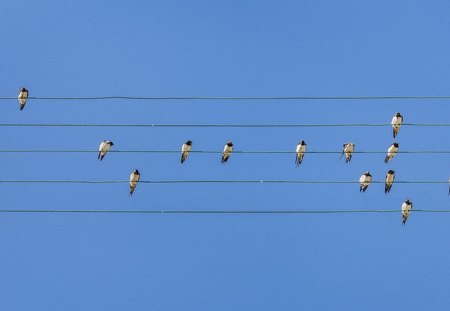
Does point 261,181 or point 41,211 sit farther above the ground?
point 261,181

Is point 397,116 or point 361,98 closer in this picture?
point 361,98

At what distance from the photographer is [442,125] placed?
A: 43.0 feet

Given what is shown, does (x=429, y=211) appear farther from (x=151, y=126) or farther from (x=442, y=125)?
(x=151, y=126)

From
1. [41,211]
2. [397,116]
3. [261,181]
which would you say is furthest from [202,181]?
[397,116]

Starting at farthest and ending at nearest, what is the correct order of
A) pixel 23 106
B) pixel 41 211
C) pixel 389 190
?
pixel 23 106, pixel 389 190, pixel 41 211

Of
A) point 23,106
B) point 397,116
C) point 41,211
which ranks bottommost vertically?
point 41,211

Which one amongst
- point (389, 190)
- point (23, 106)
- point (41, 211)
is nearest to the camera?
point (41, 211)

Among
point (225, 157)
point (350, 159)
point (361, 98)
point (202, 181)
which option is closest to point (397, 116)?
point (350, 159)

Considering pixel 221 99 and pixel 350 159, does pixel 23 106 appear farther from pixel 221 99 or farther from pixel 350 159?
pixel 221 99

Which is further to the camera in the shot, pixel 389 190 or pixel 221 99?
pixel 389 190

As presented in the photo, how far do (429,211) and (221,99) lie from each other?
2690 millimetres

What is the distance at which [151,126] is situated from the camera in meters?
13.3

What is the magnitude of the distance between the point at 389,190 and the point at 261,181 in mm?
5656

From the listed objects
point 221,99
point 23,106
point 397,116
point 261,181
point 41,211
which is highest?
point 397,116
